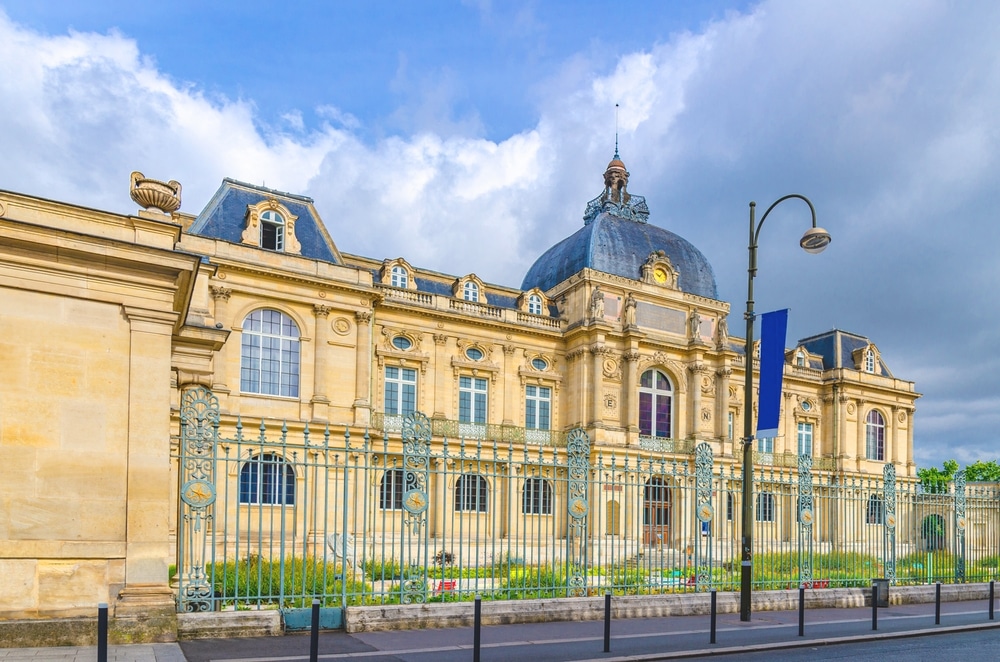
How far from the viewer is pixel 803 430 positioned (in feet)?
163

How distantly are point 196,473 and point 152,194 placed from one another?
4.34 m

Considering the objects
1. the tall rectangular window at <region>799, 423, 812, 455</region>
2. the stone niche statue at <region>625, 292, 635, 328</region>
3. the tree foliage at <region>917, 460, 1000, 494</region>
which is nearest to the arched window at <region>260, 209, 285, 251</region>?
the stone niche statue at <region>625, 292, 635, 328</region>

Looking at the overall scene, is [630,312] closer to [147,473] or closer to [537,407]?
[537,407]

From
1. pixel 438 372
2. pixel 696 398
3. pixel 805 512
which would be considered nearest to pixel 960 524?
pixel 805 512

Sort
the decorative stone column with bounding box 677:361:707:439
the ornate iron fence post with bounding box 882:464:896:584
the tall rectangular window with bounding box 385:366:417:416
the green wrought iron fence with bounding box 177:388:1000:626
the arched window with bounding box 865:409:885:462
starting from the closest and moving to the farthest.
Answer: the green wrought iron fence with bounding box 177:388:1000:626 → the ornate iron fence post with bounding box 882:464:896:584 → the tall rectangular window with bounding box 385:366:417:416 → the decorative stone column with bounding box 677:361:707:439 → the arched window with bounding box 865:409:885:462

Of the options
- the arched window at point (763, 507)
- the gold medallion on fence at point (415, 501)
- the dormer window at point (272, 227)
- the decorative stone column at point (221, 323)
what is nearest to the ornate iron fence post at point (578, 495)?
the gold medallion on fence at point (415, 501)

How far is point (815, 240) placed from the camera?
51.4ft

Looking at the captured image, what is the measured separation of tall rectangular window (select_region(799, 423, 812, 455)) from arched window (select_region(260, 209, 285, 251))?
→ 34.0 m

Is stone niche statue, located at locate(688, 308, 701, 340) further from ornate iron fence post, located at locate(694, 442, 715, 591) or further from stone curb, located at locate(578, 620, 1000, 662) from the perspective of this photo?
stone curb, located at locate(578, 620, 1000, 662)

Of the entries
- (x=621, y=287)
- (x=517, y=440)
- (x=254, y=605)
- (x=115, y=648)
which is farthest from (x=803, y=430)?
(x=115, y=648)

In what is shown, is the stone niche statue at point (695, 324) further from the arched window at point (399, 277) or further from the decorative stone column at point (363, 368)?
the decorative stone column at point (363, 368)

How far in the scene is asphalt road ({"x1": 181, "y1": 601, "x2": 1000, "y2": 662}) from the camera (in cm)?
1093

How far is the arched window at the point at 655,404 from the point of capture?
4112 centimetres

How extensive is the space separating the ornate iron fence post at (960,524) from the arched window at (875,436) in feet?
97.0
